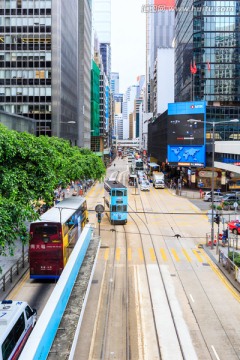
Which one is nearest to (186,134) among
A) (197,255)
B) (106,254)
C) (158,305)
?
(197,255)

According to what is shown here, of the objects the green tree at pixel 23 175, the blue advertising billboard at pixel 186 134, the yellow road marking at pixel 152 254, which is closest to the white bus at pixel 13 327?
the green tree at pixel 23 175

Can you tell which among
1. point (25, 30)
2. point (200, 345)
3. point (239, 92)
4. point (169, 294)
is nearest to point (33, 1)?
point (25, 30)

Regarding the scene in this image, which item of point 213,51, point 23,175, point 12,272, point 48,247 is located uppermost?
point 213,51

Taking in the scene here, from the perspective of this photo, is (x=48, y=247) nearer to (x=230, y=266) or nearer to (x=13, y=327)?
(x=13, y=327)

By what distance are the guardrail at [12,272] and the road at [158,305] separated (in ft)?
15.2

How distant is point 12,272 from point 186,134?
56956 millimetres

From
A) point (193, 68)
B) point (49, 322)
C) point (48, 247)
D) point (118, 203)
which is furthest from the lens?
point (193, 68)

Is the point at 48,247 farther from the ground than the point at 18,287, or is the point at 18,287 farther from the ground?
the point at 48,247

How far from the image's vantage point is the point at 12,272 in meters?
25.2

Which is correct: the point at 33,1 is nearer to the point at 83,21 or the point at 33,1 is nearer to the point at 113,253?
the point at 83,21

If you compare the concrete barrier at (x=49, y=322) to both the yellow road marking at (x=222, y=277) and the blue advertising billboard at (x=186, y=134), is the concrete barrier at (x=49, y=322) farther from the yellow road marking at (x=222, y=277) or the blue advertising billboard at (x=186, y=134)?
the blue advertising billboard at (x=186, y=134)

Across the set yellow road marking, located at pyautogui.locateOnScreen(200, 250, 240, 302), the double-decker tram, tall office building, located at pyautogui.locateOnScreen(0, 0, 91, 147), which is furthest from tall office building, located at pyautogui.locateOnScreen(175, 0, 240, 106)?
the double-decker tram

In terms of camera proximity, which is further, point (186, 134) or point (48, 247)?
point (186, 134)

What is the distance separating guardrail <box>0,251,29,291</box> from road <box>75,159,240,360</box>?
463 centimetres
